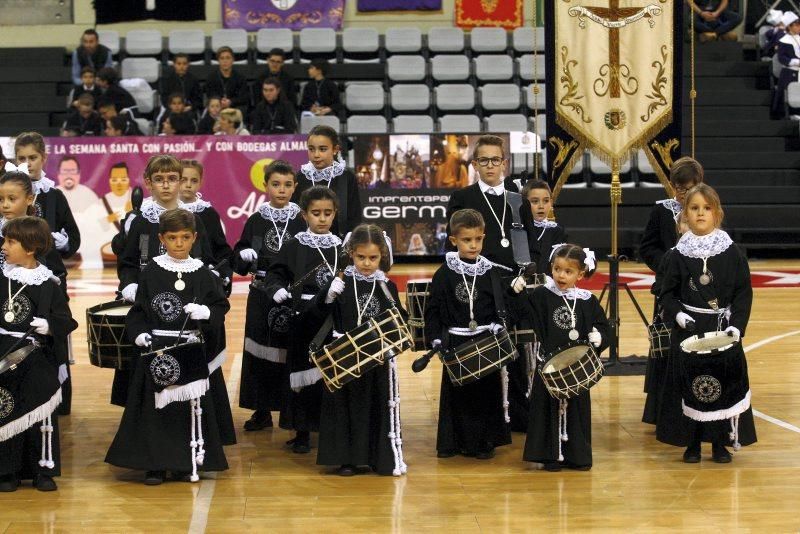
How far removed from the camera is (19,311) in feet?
21.2

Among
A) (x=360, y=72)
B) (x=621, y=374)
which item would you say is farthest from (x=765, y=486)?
(x=360, y=72)

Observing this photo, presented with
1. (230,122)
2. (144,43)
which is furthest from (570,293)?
(144,43)

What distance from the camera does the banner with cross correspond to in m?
9.65

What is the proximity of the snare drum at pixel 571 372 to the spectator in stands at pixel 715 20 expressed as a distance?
1371cm

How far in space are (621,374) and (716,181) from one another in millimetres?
8789

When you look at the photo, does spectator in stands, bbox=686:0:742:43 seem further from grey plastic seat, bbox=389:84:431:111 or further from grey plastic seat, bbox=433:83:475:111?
grey plastic seat, bbox=389:84:431:111

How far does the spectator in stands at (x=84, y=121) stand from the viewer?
1638 centimetres

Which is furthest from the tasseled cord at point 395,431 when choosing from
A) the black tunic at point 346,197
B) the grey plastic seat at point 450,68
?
the grey plastic seat at point 450,68

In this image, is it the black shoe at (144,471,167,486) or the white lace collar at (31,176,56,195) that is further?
the white lace collar at (31,176,56,195)

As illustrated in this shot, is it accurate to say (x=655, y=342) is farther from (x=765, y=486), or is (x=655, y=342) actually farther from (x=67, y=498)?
(x=67, y=498)

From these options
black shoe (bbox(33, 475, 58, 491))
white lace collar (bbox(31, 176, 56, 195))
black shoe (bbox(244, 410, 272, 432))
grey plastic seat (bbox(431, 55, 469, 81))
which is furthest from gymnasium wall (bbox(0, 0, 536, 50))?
black shoe (bbox(33, 475, 58, 491))

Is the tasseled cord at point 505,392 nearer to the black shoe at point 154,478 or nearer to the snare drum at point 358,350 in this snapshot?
the snare drum at point 358,350

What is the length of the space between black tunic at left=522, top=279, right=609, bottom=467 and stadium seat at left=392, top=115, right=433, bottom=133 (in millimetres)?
10651

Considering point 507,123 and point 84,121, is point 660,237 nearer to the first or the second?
point 507,123
